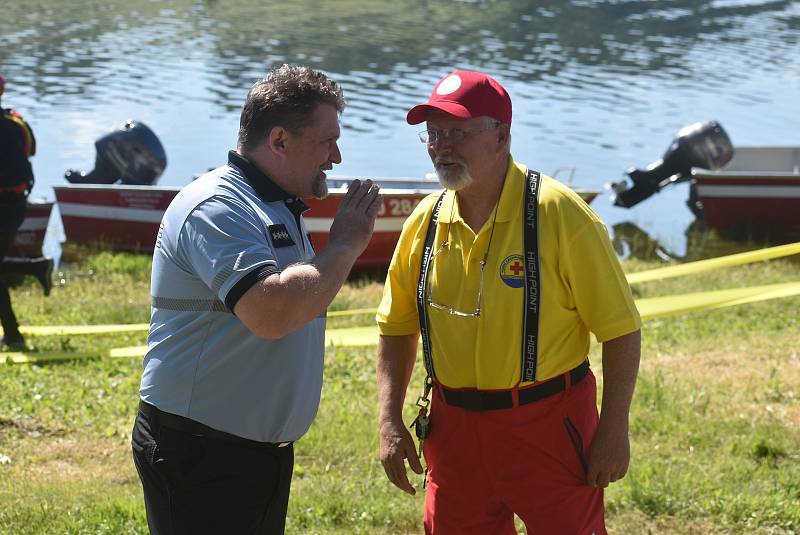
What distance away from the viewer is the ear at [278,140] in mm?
3336

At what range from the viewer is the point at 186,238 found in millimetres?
3203

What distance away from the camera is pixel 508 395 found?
3699 millimetres

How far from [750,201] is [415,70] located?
15620 mm

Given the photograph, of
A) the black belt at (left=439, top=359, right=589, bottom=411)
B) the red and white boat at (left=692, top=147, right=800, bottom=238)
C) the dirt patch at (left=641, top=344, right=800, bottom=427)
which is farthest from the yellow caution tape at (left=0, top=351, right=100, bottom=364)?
the red and white boat at (left=692, top=147, right=800, bottom=238)

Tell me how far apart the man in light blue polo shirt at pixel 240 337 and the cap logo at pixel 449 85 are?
17.9 inches

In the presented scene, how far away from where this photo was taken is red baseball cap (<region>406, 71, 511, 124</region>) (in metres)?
3.72

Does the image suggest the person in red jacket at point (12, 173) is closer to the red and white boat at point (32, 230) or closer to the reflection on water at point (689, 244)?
the red and white boat at point (32, 230)

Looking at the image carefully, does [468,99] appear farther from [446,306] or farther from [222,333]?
[222,333]

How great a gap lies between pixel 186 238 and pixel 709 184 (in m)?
14.4

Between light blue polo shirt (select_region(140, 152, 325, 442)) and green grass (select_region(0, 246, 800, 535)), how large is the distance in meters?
1.87

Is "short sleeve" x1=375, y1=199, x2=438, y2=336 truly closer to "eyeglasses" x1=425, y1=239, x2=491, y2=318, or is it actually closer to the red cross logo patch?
"eyeglasses" x1=425, y1=239, x2=491, y2=318

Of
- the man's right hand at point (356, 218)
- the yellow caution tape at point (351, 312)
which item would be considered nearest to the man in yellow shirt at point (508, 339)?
the man's right hand at point (356, 218)

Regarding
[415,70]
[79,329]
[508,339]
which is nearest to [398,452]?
[508,339]

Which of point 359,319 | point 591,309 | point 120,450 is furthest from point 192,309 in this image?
point 359,319
